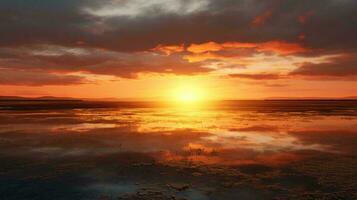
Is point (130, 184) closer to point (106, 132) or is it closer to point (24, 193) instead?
point (24, 193)

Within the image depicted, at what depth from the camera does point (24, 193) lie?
43.9 feet

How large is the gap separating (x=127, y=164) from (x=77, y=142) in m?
9.69

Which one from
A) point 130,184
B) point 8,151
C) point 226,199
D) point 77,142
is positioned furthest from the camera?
point 77,142

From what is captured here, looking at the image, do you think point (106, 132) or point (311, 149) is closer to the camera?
point (311, 149)

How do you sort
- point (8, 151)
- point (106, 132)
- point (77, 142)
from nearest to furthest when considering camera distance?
point (8, 151)
point (77, 142)
point (106, 132)

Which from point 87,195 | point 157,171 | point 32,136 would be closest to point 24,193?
point 87,195

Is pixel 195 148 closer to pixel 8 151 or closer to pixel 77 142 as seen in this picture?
pixel 77 142

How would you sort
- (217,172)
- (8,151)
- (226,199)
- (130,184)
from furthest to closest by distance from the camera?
(8,151), (217,172), (130,184), (226,199)

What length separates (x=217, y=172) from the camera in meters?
16.8

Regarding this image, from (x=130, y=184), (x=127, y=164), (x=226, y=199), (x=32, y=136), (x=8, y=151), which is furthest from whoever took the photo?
(x=32, y=136)

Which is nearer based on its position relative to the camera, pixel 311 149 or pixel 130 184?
pixel 130 184

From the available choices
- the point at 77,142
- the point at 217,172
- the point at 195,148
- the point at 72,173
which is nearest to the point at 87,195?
the point at 72,173

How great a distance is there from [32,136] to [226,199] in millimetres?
23175

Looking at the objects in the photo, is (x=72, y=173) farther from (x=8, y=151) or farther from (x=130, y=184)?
(x=8, y=151)
